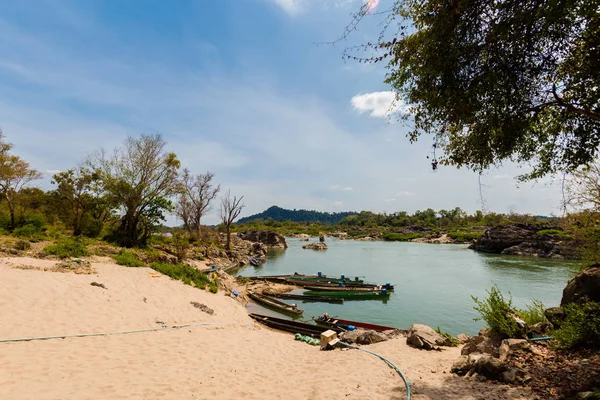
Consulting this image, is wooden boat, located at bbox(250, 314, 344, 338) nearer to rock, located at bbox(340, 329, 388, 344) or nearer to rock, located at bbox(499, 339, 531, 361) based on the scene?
rock, located at bbox(340, 329, 388, 344)

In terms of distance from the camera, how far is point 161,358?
7.64 metres

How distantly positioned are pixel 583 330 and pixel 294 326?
37.7 ft

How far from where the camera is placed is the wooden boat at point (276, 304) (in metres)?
18.4

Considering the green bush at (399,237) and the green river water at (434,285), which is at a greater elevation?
the green bush at (399,237)

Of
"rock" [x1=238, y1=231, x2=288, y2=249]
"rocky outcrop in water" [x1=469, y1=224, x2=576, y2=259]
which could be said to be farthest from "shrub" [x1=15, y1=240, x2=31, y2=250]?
"rocky outcrop in water" [x1=469, y1=224, x2=576, y2=259]

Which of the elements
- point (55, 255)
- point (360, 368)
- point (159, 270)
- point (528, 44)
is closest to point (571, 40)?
point (528, 44)

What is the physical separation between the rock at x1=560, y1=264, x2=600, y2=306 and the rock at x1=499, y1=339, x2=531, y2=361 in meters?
2.05

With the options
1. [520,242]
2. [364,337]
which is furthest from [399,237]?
[364,337]

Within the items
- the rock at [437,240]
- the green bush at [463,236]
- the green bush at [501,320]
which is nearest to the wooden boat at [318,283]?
the green bush at [501,320]

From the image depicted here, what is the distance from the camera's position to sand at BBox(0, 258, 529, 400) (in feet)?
18.5

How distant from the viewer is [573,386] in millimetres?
4703

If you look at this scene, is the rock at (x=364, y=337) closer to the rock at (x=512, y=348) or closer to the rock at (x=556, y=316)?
the rock at (x=512, y=348)

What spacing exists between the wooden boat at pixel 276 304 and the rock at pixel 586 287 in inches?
549

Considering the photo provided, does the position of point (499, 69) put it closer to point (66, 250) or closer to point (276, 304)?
point (276, 304)
